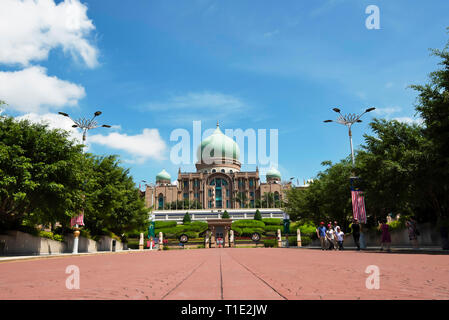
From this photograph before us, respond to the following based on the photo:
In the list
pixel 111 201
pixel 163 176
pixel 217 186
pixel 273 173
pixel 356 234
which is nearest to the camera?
pixel 356 234

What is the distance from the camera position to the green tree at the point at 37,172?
17141 mm

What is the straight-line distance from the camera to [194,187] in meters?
108

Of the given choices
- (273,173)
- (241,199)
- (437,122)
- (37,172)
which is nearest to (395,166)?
(437,122)

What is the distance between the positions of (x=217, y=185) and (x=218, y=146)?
1219 centimetres

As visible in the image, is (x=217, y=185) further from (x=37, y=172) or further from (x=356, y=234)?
(x=37, y=172)

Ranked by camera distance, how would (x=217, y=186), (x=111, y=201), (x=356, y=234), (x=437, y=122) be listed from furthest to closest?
(x=217, y=186) < (x=111, y=201) < (x=356, y=234) < (x=437, y=122)

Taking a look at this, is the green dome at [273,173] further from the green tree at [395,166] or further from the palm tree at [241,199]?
the green tree at [395,166]

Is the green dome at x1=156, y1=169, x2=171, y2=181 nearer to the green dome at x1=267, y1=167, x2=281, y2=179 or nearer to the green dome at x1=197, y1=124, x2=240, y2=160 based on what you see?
the green dome at x1=197, y1=124, x2=240, y2=160

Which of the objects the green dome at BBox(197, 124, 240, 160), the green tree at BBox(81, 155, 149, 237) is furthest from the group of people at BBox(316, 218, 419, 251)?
the green dome at BBox(197, 124, 240, 160)

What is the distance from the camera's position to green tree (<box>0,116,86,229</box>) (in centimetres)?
1714

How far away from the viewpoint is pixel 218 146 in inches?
4183

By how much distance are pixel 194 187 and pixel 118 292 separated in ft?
341

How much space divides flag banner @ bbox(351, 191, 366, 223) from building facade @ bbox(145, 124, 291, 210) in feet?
262
